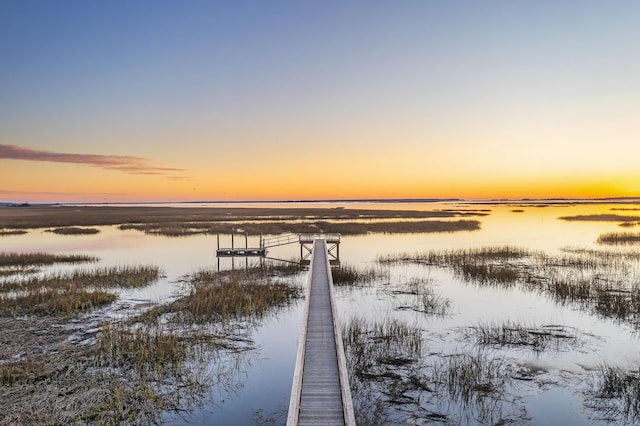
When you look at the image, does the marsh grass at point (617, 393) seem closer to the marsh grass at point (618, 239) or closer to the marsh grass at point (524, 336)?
the marsh grass at point (524, 336)

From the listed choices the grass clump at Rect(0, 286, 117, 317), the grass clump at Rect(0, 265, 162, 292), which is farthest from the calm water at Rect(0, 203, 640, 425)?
the grass clump at Rect(0, 265, 162, 292)

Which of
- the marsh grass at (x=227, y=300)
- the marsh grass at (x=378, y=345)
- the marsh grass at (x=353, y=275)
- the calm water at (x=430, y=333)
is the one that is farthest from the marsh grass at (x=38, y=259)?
the marsh grass at (x=378, y=345)

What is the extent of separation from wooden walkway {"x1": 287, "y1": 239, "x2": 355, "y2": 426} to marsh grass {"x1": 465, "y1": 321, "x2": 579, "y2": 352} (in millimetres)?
5961

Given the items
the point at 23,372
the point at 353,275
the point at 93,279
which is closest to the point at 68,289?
the point at 93,279

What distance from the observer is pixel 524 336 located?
1500 centimetres

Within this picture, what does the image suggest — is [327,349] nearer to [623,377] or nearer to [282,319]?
[282,319]

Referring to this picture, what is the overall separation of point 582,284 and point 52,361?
2411 centimetres

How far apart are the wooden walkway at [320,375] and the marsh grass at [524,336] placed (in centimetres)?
596

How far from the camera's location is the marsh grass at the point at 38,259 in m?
29.2

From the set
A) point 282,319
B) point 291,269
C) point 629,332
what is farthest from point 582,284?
point 291,269

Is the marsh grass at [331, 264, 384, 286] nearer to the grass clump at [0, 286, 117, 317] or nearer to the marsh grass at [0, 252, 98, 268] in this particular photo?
the grass clump at [0, 286, 117, 317]

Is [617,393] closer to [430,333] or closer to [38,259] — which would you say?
[430,333]

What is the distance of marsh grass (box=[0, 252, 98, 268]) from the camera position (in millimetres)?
29169

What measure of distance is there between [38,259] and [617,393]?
116ft
